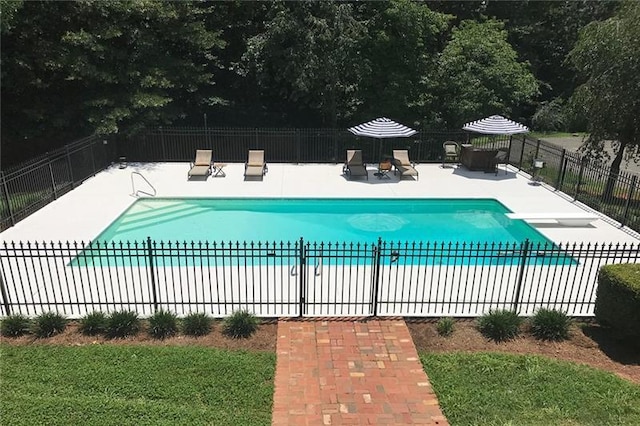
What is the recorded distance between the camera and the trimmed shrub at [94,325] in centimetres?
738

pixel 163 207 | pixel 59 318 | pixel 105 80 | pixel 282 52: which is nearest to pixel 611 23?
pixel 282 52

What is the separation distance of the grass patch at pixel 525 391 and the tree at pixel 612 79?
9403 millimetres

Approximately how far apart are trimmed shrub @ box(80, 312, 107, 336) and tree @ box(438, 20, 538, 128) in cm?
1868

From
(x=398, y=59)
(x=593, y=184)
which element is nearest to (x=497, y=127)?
(x=593, y=184)

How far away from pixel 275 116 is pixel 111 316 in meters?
19.7

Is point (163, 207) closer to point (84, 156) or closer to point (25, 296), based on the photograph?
point (84, 156)

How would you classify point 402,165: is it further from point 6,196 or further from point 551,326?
point 6,196

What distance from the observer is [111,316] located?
24.3ft

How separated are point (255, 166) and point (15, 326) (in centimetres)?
1163

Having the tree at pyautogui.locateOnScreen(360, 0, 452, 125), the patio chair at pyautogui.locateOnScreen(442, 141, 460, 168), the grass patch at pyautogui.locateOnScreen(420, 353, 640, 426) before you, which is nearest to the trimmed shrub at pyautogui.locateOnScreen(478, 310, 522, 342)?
the grass patch at pyautogui.locateOnScreen(420, 353, 640, 426)

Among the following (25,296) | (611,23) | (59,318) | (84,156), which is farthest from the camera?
(84,156)

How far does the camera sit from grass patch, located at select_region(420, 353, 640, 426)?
563 centimetres

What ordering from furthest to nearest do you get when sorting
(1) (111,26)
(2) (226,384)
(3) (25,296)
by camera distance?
(1) (111,26) < (3) (25,296) < (2) (226,384)

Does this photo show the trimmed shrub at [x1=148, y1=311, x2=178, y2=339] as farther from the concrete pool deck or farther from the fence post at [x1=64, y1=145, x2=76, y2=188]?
the fence post at [x1=64, y1=145, x2=76, y2=188]
